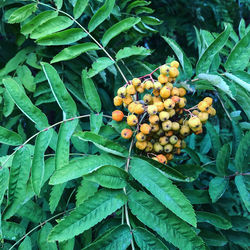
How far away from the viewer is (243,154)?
1410 mm

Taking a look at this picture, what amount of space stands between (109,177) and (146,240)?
270mm

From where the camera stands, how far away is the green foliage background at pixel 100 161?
1057 millimetres

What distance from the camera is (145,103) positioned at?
1.36 meters

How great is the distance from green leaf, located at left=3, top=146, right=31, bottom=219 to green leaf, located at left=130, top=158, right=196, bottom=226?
0.48 meters

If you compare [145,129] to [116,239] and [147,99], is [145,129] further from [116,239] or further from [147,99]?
[116,239]

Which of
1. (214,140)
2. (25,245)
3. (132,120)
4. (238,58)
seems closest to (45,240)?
(25,245)

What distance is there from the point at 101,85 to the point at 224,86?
1328 mm

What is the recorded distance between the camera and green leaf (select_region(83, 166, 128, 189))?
107 cm

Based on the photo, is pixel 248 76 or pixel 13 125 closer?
pixel 248 76

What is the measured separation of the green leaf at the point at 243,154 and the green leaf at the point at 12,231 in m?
1.13

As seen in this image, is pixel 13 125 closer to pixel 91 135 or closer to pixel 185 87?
pixel 91 135

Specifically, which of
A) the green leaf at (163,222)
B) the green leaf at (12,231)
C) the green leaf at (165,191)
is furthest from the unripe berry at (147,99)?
the green leaf at (12,231)

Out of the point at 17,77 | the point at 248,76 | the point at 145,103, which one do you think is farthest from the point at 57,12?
the point at 248,76

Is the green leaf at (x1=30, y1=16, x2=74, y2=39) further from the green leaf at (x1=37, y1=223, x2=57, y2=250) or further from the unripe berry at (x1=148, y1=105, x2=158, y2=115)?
the green leaf at (x1=37, y1=223, x2=57, y2=250)
